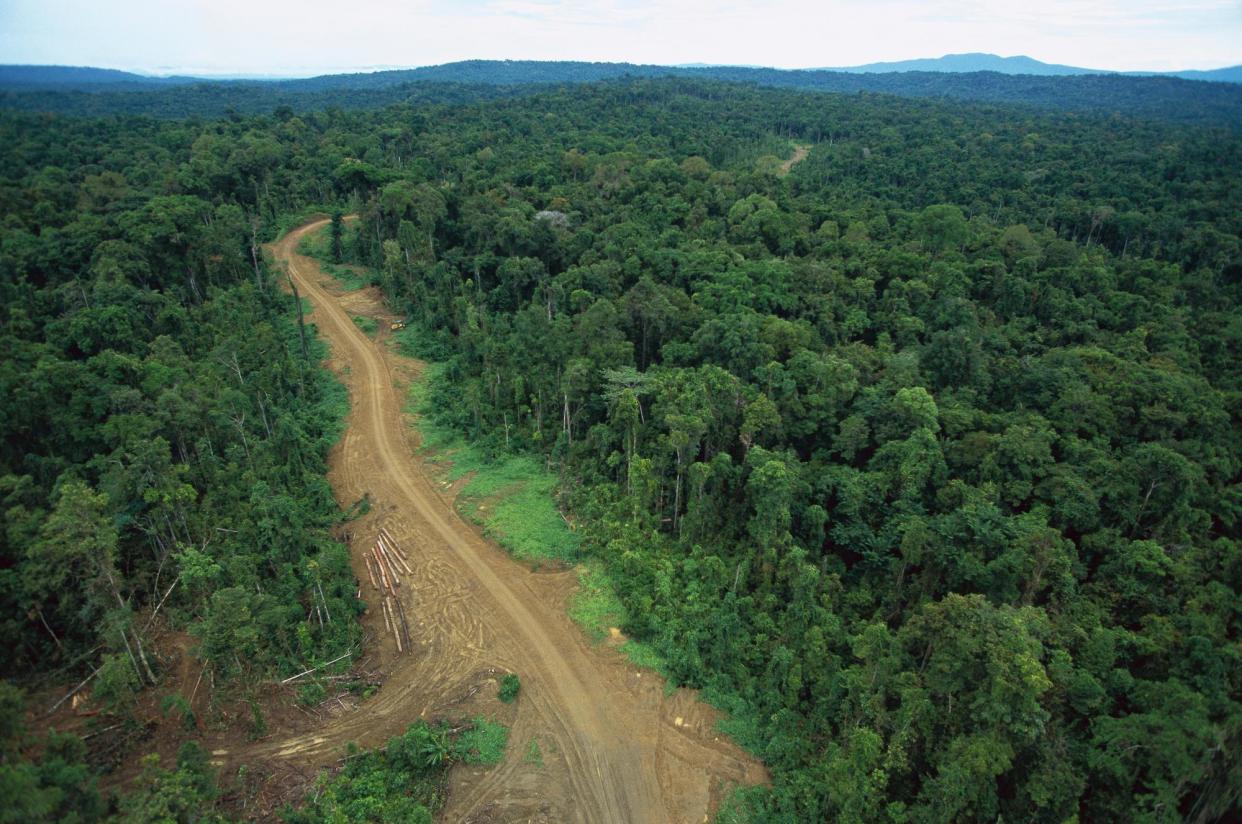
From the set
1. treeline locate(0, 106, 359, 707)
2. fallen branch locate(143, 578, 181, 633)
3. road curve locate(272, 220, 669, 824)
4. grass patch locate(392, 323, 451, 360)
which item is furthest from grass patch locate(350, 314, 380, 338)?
fallen branch locate(143, 578, 181, 633)

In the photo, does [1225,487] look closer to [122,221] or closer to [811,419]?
[811,419]

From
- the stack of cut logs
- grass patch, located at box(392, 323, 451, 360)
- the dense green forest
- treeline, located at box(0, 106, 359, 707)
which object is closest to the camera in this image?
the dense green forest

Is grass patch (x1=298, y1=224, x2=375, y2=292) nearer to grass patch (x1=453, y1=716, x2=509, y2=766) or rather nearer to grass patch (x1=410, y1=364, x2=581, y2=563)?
grass patch (x1=410, y1=364, x2=581, y2=563)

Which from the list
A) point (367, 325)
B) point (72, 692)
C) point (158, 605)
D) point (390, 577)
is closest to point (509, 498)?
point (390, 577)

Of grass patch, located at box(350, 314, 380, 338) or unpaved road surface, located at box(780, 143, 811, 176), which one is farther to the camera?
unpaved road surface, located at box(780, 143, 811, 176)

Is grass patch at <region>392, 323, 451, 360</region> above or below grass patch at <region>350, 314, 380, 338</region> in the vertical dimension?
below
